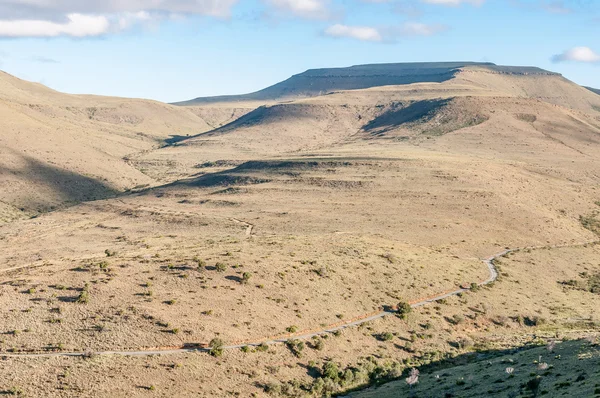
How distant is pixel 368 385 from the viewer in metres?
48.2

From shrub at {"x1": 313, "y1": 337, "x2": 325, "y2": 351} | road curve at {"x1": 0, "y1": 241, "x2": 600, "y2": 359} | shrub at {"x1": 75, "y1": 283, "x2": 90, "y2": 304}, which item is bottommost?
shrub at {"x1": 313, "y1": 337, "x2": 325, "y2": 351}

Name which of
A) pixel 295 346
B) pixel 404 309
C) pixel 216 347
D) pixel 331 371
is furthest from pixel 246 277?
pixel 331 371

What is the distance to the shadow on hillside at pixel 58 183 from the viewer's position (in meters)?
153

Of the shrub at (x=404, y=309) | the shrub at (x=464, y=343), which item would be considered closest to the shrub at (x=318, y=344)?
the shrub at (x=404, y=309)

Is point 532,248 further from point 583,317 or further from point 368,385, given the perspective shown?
point 368,385

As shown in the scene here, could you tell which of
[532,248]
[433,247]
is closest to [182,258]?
[433,247]

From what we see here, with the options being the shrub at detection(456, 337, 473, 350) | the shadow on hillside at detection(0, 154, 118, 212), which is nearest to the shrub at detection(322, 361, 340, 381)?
the shrub at detection(456, 337, 473, 350)

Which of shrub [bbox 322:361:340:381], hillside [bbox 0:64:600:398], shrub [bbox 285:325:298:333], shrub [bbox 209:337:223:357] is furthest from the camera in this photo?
shrub [bbox 285:325:298:333]

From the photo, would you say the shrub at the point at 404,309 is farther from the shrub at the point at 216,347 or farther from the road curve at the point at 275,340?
the shrub at the point at 216,347

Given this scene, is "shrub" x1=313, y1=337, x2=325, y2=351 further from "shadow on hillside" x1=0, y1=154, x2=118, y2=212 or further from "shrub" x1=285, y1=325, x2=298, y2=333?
"shadow on hillside" x1=0, y1=154, x2=118, y2=212

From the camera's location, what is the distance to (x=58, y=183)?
6437 inches

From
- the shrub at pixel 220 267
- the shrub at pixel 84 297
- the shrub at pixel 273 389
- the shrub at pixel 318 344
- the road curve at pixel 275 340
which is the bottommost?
the shrub at pixel 273 389

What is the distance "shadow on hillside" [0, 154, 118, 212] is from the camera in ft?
502

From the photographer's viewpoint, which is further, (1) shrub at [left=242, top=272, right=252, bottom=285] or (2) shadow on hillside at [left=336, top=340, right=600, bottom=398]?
(1) shrub at [left=242, top=272, right=252, bottom=285]
